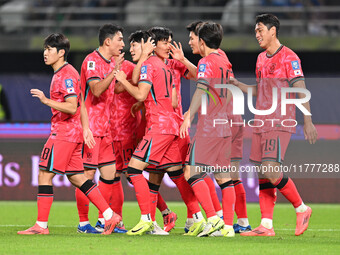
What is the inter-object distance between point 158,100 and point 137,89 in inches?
10.9

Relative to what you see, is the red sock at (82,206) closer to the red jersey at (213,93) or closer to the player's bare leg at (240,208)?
the red jersey at (213,93)

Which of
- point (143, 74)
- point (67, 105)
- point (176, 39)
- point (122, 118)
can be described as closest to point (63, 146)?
point (67, 105)

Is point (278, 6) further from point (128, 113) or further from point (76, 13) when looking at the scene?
point (128, 113)

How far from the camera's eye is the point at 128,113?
9133 mm

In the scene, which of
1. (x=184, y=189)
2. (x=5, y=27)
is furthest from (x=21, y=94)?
(x=184, y=189)

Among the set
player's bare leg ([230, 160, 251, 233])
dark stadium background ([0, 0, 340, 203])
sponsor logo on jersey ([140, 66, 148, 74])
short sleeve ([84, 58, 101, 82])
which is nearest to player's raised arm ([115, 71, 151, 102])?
sponsor logo on jersey ([140, 66, 148, 74])

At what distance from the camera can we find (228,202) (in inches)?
326

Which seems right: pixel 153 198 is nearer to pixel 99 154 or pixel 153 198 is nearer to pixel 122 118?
pixel 99 154

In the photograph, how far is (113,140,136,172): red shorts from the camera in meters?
9.09

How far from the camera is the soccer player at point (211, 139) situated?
26.9 ft

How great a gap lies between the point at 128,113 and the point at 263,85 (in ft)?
Result: 5.42

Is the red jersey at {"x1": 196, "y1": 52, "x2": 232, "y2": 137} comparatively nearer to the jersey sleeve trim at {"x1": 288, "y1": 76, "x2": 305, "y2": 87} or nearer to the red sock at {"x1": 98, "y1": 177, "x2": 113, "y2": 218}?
the jersey sleeve trim at {"x1": 288, "y1": 76, "x2": 305, "y2": 87}

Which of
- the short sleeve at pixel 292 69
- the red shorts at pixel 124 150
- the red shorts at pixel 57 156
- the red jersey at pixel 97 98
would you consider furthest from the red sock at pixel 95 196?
the short sleeve at pixel 292 69

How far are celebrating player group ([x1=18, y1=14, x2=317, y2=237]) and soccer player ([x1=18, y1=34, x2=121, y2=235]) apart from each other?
11 millimetres
